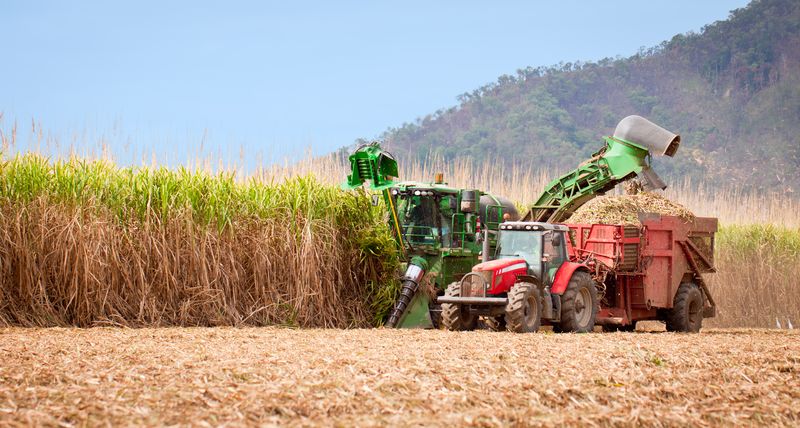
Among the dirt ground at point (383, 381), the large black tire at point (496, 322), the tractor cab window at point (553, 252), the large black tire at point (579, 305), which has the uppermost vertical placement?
the tractor cab window at point (553, 252)

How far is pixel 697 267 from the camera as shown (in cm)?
1575

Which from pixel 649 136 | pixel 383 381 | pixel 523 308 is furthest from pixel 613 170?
pixel 383 381

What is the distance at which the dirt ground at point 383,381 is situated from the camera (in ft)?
21.7

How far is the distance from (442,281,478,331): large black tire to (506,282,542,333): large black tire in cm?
68

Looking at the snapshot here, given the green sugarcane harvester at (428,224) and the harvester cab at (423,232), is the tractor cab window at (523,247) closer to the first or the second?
the green sugarcane harvester at (428,224)

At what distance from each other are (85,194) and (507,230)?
5.52 meters

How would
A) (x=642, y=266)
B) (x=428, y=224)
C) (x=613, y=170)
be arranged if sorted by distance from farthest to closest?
(x=613, y=170), (x=428, y=224), (x=642, y=266)

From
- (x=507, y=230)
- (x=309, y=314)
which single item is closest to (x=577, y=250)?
(x=507, y=230)

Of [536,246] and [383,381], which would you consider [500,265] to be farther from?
[383,381]

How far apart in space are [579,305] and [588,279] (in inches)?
14.5

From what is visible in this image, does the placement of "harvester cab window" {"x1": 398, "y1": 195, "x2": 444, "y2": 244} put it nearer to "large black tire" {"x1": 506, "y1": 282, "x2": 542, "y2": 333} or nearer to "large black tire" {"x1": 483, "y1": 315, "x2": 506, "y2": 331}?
"large black tire" {"x1": 483, "y1": 315, "x2": 506, "y2": 331}

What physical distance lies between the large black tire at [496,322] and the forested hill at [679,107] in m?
49.0

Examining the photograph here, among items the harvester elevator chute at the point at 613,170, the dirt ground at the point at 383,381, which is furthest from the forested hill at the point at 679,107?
the dirt ground at the point at 383,381

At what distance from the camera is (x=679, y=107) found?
69.9m
